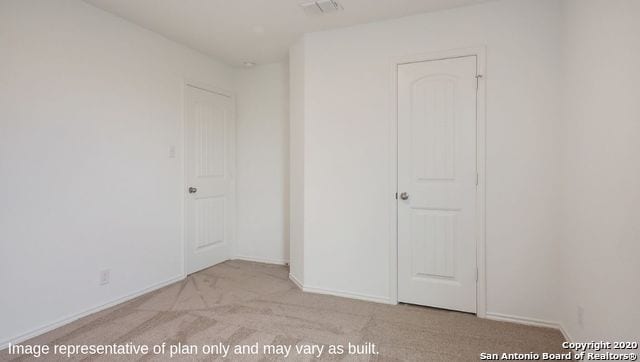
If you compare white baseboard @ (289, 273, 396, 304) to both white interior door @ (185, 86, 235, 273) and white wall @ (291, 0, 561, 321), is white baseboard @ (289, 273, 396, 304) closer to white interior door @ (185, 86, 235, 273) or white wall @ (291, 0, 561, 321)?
white wall @ (291, 0, 561, 321)

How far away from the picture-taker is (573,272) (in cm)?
216

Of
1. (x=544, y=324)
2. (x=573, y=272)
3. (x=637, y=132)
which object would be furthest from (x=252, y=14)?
(x=544, y=324)

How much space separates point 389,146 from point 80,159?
8.23 feet

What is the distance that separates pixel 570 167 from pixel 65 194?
143 inches

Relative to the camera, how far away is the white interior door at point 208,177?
3.67 m

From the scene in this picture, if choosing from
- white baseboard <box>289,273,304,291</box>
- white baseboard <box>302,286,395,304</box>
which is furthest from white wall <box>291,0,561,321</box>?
white baseboard <box>289,273,304,291</box>

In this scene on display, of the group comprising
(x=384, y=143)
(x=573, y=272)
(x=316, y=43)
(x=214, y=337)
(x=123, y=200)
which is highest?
(x=316, y=43)

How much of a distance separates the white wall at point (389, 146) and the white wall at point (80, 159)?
1.49 metres

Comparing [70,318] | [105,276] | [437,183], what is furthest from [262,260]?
[437,183]

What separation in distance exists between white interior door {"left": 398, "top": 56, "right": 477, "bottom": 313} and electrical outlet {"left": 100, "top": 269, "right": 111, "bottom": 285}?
2.49m

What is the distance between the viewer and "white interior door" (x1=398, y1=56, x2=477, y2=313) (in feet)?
8.71

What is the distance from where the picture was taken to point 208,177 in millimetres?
3916

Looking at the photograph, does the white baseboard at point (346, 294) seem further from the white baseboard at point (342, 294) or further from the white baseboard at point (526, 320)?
the white baseboard at point (526, 320)

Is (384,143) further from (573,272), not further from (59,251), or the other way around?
(59,251)
